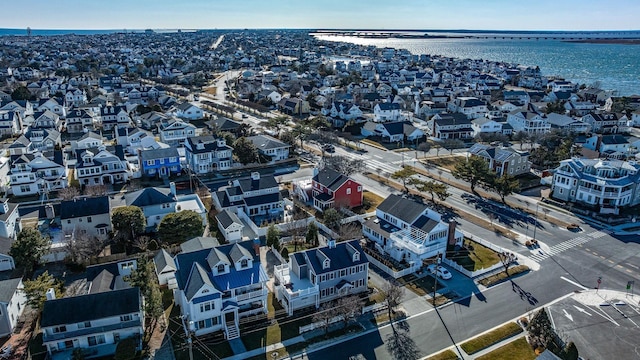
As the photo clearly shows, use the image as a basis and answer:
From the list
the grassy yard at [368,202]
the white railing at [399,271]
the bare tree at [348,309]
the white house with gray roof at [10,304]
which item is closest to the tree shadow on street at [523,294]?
the white railing at [399,271]

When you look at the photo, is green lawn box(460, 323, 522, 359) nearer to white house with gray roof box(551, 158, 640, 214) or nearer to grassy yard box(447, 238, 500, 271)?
grassy yard box(447, 238, 500, 271)

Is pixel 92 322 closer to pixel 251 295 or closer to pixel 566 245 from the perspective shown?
pixel 251 295

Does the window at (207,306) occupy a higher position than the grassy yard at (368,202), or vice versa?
the window at (207,306)

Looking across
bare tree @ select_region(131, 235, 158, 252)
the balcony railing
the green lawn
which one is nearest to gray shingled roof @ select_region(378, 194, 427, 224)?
the green lawn

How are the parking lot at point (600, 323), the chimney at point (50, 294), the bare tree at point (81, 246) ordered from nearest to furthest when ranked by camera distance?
the parking lot at point (600, 323), the chimney at point (50, 294), the bare tree at point (81, 246)

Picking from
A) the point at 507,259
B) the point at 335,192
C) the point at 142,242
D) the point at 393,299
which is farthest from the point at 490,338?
the point at 142,242

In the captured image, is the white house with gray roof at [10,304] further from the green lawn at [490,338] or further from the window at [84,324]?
the green lawn at [490,338]

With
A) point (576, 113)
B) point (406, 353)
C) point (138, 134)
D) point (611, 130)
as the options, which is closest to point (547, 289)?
point (406, 353)
